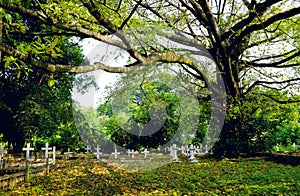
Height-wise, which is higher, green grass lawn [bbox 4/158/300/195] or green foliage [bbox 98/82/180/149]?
green foliage [bbox 98/82/180/149]

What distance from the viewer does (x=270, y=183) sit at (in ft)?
22.3

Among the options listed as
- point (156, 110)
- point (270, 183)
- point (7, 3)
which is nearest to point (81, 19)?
point (7, 3)

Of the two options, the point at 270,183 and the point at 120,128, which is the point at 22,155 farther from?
the point at 270,183

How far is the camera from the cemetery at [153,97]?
620 cm

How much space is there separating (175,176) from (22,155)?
8882 millimetres

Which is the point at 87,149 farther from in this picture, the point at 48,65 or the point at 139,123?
the point at 48,65

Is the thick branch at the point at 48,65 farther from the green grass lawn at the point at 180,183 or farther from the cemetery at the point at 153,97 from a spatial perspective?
the green grass lawn at the point at 180,183

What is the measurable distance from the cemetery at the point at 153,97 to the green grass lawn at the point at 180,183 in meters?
0.03

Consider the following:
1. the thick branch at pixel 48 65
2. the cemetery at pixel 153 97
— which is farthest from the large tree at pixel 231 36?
the thick branch at pixel 48 65

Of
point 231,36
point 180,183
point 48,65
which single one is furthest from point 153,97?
point 48,65

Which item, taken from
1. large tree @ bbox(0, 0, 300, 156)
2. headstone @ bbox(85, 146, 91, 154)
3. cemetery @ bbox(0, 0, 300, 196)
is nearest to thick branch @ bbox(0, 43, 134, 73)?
cemetery @ bbox(0, 0, 300, 196)

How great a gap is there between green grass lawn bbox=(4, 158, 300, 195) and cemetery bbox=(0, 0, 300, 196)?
0.03 m

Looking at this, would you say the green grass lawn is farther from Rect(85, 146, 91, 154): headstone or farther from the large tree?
Rect(85, 146, 91, 154): headstone

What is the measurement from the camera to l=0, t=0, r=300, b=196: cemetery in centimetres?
620
